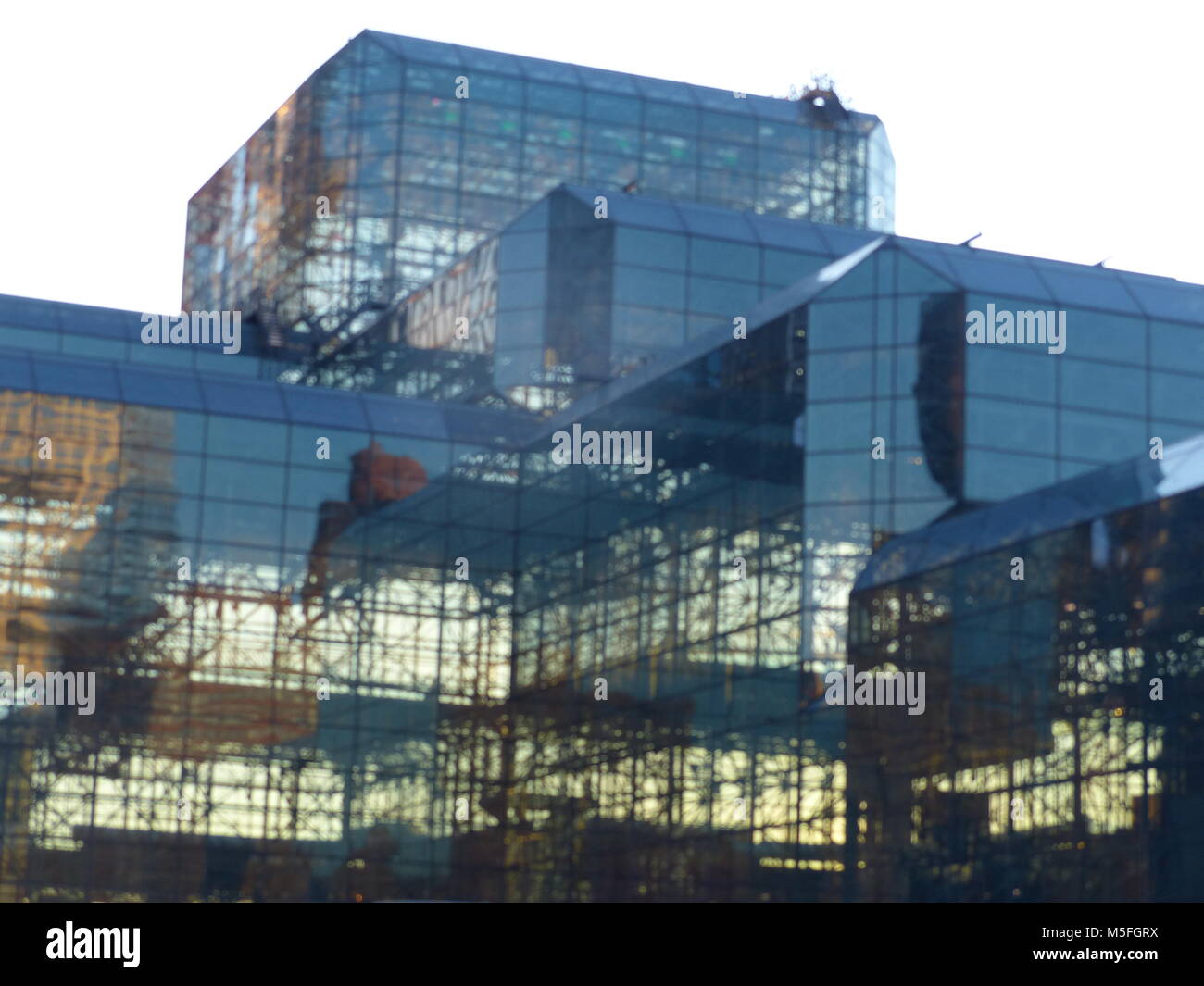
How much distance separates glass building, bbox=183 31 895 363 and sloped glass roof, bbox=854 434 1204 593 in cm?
3245

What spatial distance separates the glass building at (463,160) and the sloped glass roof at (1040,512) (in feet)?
106

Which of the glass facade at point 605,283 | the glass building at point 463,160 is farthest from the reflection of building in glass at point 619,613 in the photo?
the glass building at point 463,160

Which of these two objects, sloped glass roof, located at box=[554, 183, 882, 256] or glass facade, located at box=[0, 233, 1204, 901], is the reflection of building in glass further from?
sloped glass roof, located at box=[554, 183, 882, 256]

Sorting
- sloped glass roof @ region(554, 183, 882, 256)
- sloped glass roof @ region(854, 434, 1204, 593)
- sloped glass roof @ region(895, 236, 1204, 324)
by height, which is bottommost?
sloped glass roof @ region(854, 434, 1204, 593)

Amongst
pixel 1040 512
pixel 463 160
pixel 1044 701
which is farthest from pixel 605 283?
pixel 1044 701

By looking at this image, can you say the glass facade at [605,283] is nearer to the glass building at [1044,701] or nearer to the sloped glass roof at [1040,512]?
the sloped glass roof at [1040,512]

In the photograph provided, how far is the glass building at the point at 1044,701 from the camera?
41.3 meters

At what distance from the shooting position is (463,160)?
255 ft

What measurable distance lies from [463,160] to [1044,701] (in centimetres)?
4077

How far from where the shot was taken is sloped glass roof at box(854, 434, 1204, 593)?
42656 mm

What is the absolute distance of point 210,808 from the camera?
2020 inches

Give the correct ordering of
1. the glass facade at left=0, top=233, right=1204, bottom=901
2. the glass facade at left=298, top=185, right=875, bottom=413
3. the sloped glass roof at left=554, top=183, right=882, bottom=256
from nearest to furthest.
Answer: the glass facade at left=0, top=233, right=1204, bottom=901 → the glass facade at left=298, top=185, right=875, bottom=413 → the sloped glass roof at left=554, top=183, right=882, bottom=256

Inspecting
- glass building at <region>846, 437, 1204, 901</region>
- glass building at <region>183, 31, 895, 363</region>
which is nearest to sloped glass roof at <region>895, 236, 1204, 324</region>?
glass building at <region>846, 437, 1204, 901</region>
